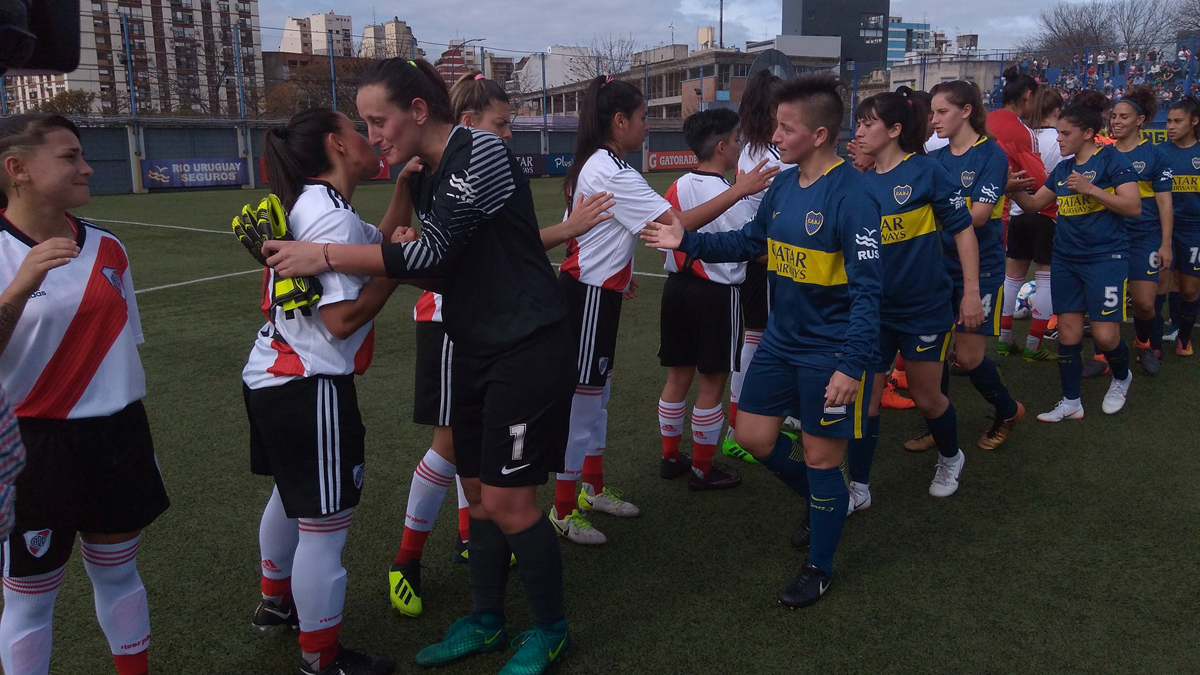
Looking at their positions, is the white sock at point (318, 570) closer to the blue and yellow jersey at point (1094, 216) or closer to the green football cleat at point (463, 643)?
the green football cleat at point (463, 643)

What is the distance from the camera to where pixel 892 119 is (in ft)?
13.2

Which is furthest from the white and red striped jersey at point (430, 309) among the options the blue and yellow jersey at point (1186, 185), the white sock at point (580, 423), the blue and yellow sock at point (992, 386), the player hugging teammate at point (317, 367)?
the blue and yellow jersey at point (1186, 185)

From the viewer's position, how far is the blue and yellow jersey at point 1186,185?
660cm

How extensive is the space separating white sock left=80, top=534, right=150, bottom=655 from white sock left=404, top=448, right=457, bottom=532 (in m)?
1.06

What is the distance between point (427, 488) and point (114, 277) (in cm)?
144

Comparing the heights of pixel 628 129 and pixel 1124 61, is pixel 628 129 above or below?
below

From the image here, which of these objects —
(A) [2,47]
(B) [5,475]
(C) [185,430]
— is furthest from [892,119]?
(C) [185,430]

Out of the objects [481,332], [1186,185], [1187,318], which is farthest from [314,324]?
[1187,318]

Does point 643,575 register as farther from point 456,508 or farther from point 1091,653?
point 1091,653

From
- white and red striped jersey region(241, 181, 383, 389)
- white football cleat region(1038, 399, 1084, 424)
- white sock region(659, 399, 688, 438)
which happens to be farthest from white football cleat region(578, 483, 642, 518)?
white football cleat region(1038, 399, 1084, 424)

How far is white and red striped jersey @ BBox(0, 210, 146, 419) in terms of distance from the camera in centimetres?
234

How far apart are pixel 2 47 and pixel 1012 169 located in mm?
6524

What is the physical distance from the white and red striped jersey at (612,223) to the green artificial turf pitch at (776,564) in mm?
1276

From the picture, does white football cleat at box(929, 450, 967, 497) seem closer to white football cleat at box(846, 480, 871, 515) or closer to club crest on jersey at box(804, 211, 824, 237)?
white football cleat at box(846, 480, 871, 515)
